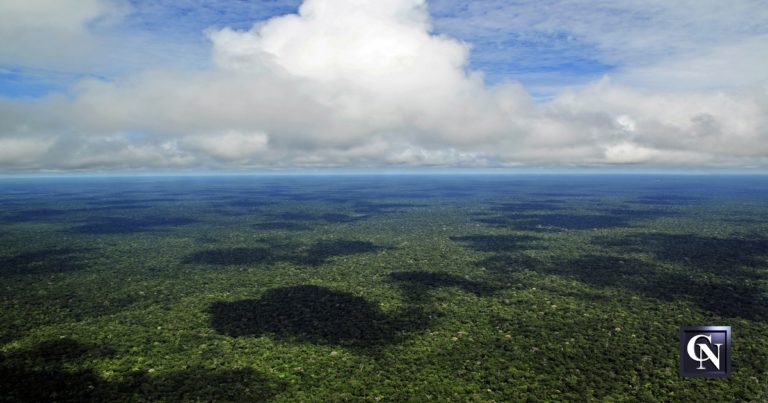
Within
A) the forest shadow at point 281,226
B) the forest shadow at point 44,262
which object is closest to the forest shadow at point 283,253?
the forest shadow at point 44,262

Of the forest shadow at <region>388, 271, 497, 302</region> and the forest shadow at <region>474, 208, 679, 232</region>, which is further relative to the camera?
the forest shadow at <region>474, 208, 679, 232</region>

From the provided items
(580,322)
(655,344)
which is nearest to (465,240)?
(580,322)

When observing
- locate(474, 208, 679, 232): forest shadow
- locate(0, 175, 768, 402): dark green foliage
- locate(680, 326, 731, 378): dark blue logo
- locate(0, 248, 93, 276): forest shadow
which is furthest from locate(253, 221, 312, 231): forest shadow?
locate(680, 326, 731, 378): dark blue logo

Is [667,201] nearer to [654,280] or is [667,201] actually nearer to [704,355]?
[654,280]

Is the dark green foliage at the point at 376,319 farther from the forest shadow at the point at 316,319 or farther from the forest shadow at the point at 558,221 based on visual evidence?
the forest shadow at the point at 558,221

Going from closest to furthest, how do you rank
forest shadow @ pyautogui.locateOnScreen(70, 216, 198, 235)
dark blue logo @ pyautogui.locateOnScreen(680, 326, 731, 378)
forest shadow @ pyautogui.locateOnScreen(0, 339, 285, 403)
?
forest shadow @ pyautogui.locateOnScreen(0, 339, 285, 403) → dark blue logo @ pyautogui.locateOnScreen(680, 326, 731, 378) → forest shadow @ pyautogui.locateOnScreen(70, 216, 198, 235)

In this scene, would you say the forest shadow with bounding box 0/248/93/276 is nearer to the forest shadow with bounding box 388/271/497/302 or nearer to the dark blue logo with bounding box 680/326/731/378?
the forest shadow with bounding box 388/271/497/302

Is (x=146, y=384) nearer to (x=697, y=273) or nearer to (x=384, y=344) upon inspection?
(x=384, y=344)
